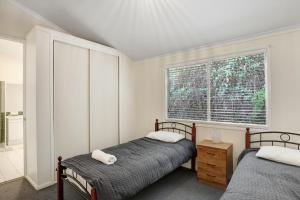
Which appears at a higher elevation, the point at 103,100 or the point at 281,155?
the point at 103,100

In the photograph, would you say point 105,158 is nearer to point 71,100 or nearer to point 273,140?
point 71,100

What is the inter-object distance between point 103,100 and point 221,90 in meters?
2.27

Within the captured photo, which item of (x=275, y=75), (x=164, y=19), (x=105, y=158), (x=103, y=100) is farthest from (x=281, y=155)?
(x=103, y=100)

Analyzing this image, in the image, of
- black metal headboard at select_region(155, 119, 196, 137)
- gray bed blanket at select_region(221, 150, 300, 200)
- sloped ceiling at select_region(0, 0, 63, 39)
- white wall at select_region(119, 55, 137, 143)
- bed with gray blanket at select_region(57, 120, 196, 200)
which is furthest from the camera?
white wall at select_region(119, 55, 137, 143)

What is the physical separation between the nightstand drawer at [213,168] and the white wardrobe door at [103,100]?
189 centimetres

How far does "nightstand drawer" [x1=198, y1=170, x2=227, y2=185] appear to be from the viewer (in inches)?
101

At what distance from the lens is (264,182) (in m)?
1.57

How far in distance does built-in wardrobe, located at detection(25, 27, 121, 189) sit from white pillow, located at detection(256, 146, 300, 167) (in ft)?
9.07

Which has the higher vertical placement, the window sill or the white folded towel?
the window sill

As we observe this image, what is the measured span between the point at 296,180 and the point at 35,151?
331cm

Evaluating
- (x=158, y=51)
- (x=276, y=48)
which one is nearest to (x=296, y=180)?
(x=276, y=48)

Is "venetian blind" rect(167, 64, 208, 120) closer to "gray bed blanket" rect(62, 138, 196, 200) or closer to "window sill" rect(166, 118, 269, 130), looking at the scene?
"window sill" rect(166, 118, 269, 130)

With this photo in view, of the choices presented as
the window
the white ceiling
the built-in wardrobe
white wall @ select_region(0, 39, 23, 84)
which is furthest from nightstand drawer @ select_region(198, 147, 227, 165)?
white wall @ select_region(0, 39, 23, 84)

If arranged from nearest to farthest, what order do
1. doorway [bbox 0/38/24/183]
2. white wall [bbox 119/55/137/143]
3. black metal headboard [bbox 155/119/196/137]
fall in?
black metal headboard [bbox 155/119/196/137] → white wall [bbox 119/55/137/143] → doorway [bbox 0/38/24/183]
